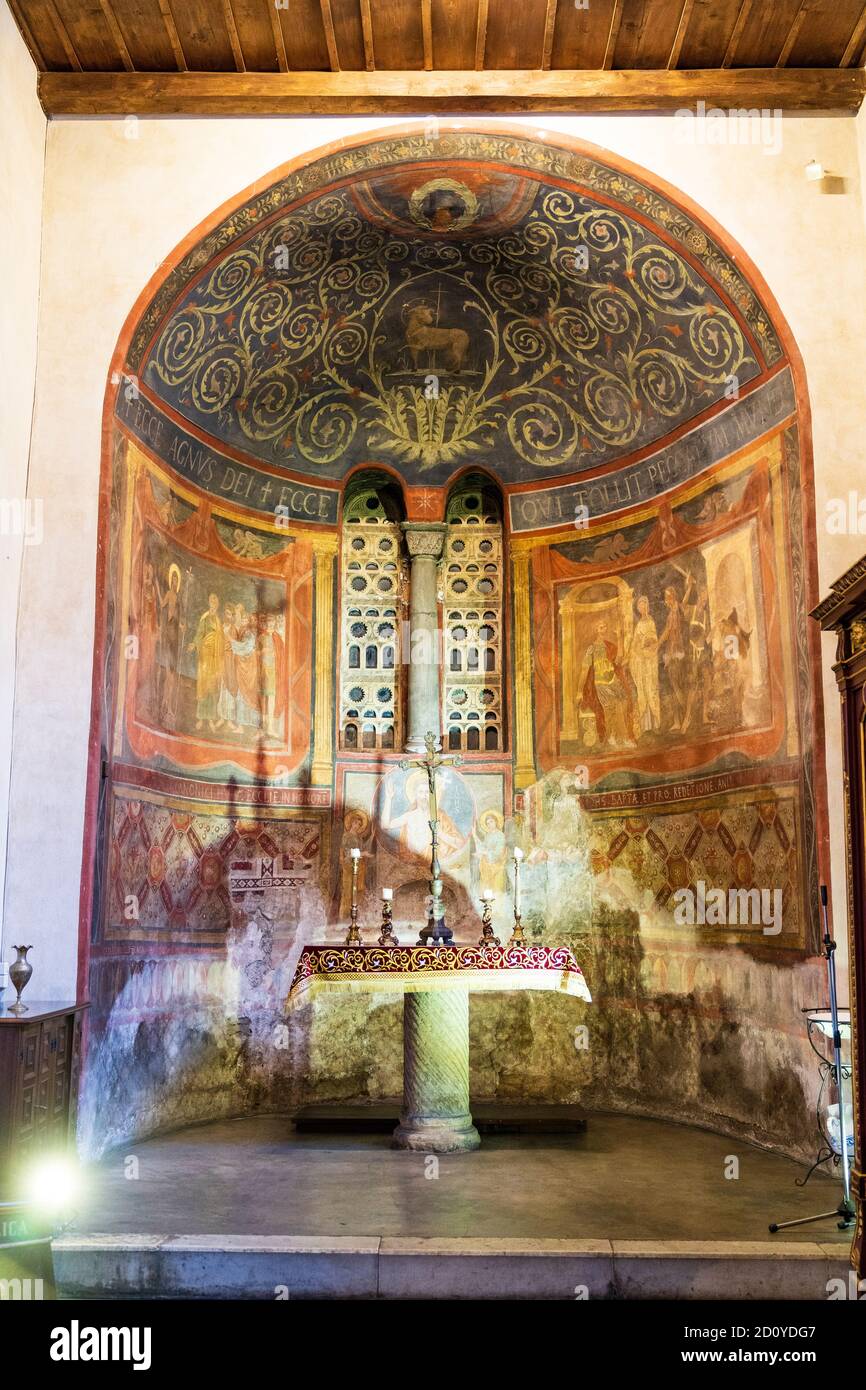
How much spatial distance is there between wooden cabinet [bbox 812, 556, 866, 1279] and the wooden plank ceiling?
17.4 ft

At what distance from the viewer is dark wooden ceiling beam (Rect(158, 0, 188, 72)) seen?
8.93m

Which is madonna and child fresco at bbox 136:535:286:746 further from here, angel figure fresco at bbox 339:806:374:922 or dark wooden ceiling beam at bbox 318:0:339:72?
dark wooden ceiling beam at bbox 318:0:339:72

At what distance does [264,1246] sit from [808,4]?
9.10 meters

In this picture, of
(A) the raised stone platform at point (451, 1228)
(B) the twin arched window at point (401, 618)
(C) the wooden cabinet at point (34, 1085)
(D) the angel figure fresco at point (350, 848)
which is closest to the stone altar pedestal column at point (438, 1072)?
(A) the raised stone platform at point (451, 1228)

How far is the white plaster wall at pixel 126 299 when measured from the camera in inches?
334

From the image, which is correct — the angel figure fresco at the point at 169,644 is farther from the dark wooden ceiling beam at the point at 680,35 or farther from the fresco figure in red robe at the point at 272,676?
the dark wooden ceiling beam at the point at 680,35

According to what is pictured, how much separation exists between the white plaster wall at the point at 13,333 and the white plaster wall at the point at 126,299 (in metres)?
0.10

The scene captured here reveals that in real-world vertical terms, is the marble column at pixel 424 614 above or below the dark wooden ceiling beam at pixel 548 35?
below

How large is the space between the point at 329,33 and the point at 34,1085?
7759 mm

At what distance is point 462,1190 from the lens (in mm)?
7410

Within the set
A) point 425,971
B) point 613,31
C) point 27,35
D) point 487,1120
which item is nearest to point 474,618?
point 425,971

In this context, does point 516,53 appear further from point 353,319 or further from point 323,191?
point 353,319

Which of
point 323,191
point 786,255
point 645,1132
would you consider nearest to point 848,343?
point 786,255

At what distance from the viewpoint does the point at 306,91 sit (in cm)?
943
